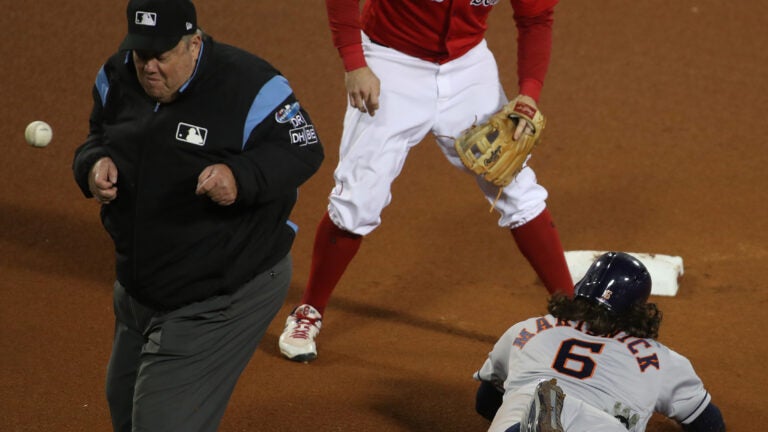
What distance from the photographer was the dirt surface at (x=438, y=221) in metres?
4.28

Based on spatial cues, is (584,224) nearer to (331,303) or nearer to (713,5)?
(331,303)

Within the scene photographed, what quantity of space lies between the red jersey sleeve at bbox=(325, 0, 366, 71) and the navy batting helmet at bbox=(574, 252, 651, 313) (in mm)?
1317

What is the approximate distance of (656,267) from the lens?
5.24 m

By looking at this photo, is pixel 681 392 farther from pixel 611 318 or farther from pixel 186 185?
pixel 186 185

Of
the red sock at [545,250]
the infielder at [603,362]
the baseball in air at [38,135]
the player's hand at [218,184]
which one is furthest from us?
the red sock at [545,250]

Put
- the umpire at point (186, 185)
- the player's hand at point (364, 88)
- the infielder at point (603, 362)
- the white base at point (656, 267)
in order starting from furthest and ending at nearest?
1. the white base at point (656, 267)
2. the player's hand at point (364, 88)
3. the infielder at point (603, 362)
4. the umpire at point (186, 185)

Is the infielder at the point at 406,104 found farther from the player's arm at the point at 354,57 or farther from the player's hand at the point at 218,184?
the player's hand at the point at 218,184

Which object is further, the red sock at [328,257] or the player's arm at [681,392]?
the red sock at [328,257]

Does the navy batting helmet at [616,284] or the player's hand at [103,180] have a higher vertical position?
the player's hand at [103,180]

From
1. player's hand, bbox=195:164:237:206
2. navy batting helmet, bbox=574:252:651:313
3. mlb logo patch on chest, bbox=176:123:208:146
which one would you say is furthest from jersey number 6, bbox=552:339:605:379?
mlb logo patch on chest, bbox=176:123:208:146

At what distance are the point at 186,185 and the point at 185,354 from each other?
18.8 inches

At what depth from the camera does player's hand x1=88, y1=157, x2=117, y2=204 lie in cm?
288

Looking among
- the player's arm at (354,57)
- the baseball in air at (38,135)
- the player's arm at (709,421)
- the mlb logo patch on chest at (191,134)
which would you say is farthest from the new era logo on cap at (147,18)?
the player's arm at (709,421)

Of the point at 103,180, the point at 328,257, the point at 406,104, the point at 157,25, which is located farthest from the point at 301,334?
the point at 157,25
